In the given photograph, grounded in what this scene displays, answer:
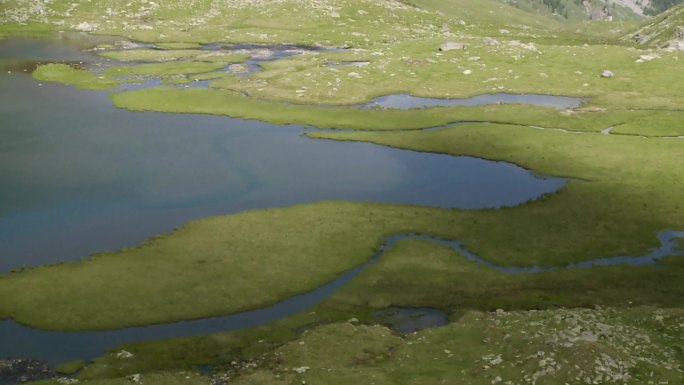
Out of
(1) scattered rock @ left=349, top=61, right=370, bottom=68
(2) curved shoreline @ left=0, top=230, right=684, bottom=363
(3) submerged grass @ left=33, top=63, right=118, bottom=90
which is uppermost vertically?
(1) scattered rock @ left=349, top=61, right=370, bottom=68

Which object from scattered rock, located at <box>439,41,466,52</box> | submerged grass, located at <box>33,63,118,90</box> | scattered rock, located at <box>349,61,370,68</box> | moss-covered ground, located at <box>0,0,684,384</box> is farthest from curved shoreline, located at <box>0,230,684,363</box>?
scattered rock, located at <box>439,41,466,52</box>

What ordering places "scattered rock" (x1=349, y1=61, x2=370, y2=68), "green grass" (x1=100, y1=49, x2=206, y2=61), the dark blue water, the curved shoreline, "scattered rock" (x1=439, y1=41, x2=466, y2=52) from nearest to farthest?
the curved shoreline → the dark blue water → "scattered rock" (x1=349, y1=61, x2=370, y2=68) → "scattered rock" (x1=439, y1=41, x2=466, y2=52) → "green grass" (x1=100, y1=49, x2=206, y2=61)

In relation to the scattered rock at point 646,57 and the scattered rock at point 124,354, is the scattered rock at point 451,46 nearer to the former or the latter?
the scattered rock at point 646,57

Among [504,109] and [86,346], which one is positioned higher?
[504,109]

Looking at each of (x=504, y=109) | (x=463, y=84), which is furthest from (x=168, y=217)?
(x=463, y=84)

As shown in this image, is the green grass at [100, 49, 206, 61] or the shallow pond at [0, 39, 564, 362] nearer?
the shallow pond at [0, 39, 564, 362]

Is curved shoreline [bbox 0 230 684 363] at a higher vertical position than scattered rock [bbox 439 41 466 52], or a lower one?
lower

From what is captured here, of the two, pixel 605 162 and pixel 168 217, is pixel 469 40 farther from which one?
pixel 168 217

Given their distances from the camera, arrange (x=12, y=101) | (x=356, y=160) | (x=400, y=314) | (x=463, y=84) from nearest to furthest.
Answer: (x=400, y=314) → (x=356, y=160) → (x=12, y=101) → (x=463, y=84)

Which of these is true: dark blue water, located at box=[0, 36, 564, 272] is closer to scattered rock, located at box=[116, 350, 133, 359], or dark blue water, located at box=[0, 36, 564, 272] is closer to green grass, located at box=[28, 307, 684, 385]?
scattered rock, located at box=[116, 350, 133, 359]
